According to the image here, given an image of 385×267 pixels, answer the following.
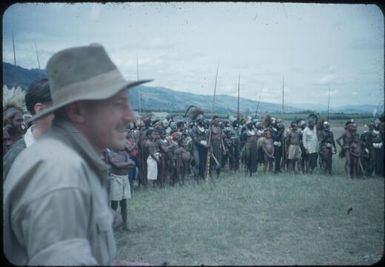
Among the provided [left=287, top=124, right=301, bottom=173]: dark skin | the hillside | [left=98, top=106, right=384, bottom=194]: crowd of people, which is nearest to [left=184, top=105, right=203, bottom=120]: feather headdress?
[left=98, top=106, right=384, bottom=194]: crowd of people

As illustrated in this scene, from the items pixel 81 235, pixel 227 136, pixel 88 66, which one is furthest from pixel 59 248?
pixel 227 136

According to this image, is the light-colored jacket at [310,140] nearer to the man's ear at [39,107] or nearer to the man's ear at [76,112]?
the man's ear at [39,107]

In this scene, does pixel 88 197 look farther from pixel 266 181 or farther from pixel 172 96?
pixel 172 96

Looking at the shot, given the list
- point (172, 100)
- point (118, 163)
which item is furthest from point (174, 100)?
point (118, 163)

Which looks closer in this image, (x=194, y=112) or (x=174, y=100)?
(x=194, y=112)

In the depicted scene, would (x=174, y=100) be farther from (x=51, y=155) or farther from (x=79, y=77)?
(x=51, y=155)

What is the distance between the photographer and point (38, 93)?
2.71 m

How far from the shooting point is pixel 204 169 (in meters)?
10.2

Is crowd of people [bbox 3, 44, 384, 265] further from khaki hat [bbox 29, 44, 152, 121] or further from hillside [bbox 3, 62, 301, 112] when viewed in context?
hillside [bbox 3, 62, 301, 112]

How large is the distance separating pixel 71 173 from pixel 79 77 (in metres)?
0.43

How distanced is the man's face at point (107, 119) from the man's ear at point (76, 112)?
13 millimetres

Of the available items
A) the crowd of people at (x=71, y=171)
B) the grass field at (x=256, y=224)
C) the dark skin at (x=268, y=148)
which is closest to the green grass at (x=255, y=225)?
the grass field at (x=256, y=224)

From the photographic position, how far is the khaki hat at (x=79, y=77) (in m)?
1.44

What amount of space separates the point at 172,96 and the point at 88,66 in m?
12.0
